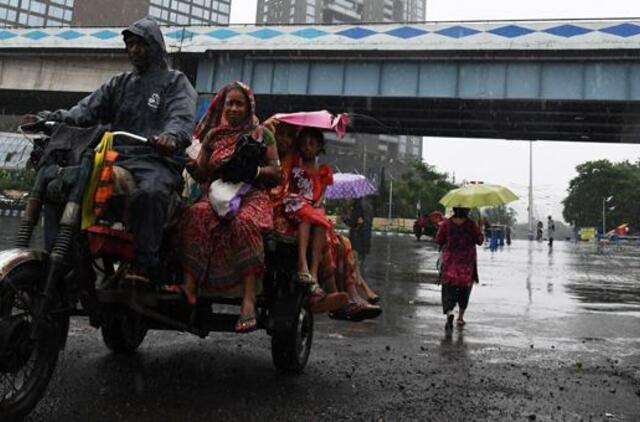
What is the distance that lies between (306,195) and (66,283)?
204 centimetres

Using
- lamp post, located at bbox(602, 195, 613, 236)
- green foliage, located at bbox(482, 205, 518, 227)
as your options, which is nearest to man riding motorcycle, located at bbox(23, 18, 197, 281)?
lamp post, located at bbox(602, 195, 613, 236)

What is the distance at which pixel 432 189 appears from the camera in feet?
256

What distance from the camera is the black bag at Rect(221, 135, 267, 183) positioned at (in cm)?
366

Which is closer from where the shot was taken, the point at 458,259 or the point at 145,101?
the point at 145,101

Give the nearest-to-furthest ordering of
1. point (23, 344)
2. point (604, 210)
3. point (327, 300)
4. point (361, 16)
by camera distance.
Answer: point (23, 344) → point (327, 300) → point (604, 210) → point (361, 16)

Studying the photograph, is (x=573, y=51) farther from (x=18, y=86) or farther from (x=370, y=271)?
(x=18, y=86)

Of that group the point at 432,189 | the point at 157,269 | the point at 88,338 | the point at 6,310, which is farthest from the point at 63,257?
the point at 432,189

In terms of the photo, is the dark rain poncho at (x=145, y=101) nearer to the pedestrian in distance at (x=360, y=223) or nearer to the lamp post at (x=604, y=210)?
the pedestrian in distance at (x=360, y=223)

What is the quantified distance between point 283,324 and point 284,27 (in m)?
24.7

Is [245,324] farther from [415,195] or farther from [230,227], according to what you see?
[415,195]

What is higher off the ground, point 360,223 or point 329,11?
point 329,11

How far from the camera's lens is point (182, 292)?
11.7 ft

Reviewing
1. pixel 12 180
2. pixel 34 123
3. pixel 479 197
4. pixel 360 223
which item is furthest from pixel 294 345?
pixel 12 180

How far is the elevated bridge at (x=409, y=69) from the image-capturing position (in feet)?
78.8
